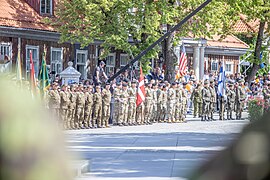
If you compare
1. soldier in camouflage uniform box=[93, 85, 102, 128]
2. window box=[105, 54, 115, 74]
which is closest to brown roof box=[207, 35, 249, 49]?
window box=[105, 54, 115, 74]

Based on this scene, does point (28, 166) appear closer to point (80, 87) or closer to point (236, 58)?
point (80, 87)

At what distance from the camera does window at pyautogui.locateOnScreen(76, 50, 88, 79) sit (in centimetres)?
4416

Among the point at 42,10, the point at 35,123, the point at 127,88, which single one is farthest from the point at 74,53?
the point at 35,123

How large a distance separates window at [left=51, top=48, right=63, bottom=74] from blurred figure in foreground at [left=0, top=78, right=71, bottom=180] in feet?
133

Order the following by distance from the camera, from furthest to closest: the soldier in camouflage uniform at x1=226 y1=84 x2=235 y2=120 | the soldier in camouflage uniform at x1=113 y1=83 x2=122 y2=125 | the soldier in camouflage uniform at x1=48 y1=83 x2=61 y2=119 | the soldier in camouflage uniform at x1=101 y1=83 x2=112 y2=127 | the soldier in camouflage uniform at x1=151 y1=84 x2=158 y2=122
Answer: the soldier in camouflage uniform at x1=226 y1=84 x2=235 y2=120 → the soldier in camouflage uniform at x1=151 y1=84 x2=158 y2=122 → the soldier in camouflage uniform at x1=113 y1=83 x2=122 y2=125 → the soldier in camouflage uniform at x1=101 y1=83 x2=112 y2=127 → the soldier in camouflage uniform at x1=48 y1=83 x2=61 y2=119

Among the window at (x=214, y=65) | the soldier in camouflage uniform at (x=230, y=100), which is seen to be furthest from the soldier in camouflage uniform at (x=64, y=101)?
the window at (x=214, y=65)

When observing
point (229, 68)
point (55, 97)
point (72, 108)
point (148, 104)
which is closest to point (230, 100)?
point (148, 104)

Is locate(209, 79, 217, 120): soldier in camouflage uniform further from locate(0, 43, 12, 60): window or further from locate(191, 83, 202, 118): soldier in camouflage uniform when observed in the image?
locate(0, 43, 12, 60): window

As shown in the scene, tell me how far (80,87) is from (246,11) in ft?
53.1

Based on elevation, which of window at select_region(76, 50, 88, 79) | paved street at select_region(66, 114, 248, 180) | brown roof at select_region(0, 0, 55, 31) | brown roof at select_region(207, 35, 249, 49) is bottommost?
paved street at select_region(66, 114, 248, 180)

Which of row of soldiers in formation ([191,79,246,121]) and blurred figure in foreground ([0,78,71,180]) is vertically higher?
blurred figure in foreground ([0,78,71,180])

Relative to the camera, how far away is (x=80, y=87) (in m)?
32.2

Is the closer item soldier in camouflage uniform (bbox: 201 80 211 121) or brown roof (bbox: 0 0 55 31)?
brown roof (bbox: 0 0 55 31)

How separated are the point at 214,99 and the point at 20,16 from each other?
9.27 metres
